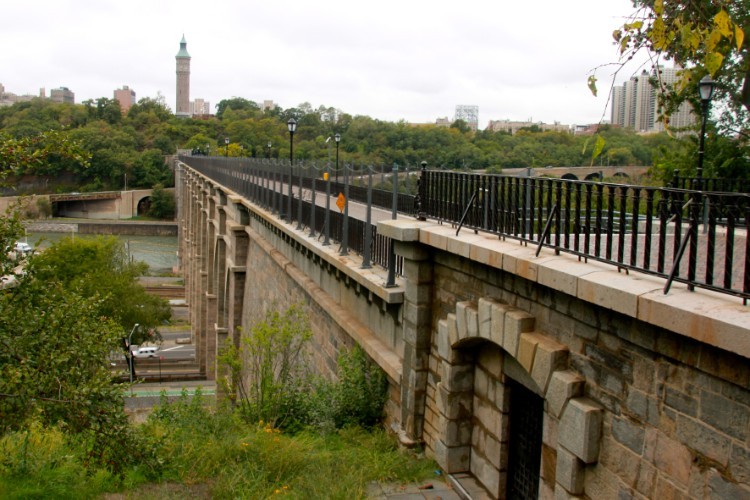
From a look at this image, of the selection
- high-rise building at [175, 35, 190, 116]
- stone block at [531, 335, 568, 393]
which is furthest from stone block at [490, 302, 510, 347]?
high-rise building at [175, 35, 190, 116]

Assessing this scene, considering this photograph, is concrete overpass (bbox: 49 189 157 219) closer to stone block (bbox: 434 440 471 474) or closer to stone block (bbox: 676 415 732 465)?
stone block (bbox: 434 440 471 474)

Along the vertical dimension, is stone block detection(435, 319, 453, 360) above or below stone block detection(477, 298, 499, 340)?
below

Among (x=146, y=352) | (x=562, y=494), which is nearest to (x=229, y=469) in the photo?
(x=562, y=494)

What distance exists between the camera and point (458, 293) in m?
7.03

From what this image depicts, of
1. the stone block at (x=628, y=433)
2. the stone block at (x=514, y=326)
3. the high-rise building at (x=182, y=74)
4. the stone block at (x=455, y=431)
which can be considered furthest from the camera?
the high-rise building at (x=182, y=74)

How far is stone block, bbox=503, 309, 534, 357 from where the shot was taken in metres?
5.64

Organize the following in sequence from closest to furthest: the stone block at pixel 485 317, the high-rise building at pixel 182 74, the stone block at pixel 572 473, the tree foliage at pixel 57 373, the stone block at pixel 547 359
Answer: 1. the stone block at pixel 572 473
2. the stone block at pixel 547 359
3. the stone block at pixel 485 317
4. the tree foliage at pixel 57 373
5. the high-rise building at pixel 182 74

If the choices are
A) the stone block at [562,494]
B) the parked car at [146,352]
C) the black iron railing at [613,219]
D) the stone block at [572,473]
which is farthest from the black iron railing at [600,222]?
the parked car at [146,352]

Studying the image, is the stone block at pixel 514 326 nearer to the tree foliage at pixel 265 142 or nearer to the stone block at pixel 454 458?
the stone block at pixel 454 458

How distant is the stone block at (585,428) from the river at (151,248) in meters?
70.1

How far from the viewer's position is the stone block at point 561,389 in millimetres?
4969

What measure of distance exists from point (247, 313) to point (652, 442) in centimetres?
1905

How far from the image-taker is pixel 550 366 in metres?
5.17

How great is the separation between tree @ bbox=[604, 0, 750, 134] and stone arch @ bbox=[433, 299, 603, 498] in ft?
6.70
